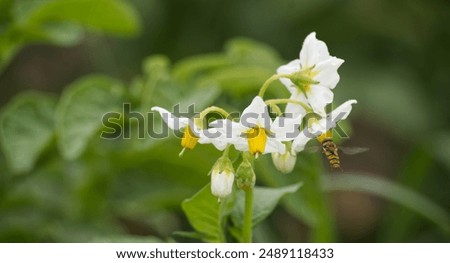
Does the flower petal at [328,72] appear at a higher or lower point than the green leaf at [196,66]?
lower

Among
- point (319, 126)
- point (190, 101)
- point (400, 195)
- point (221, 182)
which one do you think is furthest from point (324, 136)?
point (400, 195)

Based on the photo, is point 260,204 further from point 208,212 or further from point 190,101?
point 190,101

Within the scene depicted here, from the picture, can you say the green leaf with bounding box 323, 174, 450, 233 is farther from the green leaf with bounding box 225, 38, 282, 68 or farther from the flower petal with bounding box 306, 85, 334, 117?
the flower petal with bounding box 306, 85, 334, 117

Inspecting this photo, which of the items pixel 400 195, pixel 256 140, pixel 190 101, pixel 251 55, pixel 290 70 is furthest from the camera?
pixel 400 195

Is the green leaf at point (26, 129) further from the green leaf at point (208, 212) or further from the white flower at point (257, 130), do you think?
the white flower at point (257, 130)

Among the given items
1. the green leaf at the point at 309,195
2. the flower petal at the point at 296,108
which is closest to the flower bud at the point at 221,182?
the flower petal at the point at 296,108

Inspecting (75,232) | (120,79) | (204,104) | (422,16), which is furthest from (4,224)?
(422,16)

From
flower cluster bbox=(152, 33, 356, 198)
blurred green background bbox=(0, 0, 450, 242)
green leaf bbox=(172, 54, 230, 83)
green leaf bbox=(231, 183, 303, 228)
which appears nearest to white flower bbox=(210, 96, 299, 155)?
flower cluster bbox=(152, 33, 356, 198)
